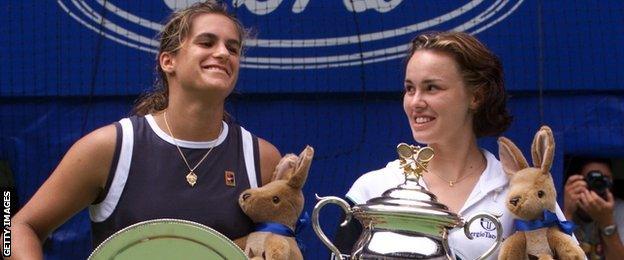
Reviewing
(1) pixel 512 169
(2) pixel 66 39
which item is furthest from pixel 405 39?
(1) pixel 512 169

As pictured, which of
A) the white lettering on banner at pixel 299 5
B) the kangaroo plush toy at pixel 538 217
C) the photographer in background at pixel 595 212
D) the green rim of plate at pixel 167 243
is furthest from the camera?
the white lettering on banner at pixel 299 5

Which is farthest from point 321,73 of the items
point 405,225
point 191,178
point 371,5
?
point 405,225

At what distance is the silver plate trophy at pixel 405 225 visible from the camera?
189 centimetres

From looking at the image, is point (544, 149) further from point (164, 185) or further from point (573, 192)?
point (573, 192)

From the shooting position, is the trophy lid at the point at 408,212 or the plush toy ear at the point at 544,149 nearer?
the trophy lid at the point at 408,212

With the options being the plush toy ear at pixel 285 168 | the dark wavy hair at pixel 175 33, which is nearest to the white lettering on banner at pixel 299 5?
the dark wavy hair at pixel 175 33

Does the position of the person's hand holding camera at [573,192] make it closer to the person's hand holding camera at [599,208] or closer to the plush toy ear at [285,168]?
the person's hand holding camera at [599,208]

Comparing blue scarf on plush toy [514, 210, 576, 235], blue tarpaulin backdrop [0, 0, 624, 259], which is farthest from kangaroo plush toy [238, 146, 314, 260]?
blue tarpaulin backdrop [0, 0, 624, 259]

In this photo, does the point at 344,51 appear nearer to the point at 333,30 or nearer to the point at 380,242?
the point at 333,30

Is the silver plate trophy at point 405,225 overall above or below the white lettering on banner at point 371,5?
below

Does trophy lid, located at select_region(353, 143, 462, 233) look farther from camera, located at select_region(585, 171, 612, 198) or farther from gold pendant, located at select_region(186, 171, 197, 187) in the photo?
camera, located at select_region(585, 171, 612, 198)

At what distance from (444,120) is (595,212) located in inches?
61.8

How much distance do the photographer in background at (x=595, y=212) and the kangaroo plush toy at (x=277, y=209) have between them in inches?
66.2

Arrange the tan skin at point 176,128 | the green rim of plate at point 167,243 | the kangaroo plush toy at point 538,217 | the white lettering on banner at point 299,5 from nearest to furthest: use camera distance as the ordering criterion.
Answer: the green rim of plate at point 167,243 → the kangaroo plush toy at point 538,217 → the tan skin at point 176,128 → the white lettering on banner at point 299,5
